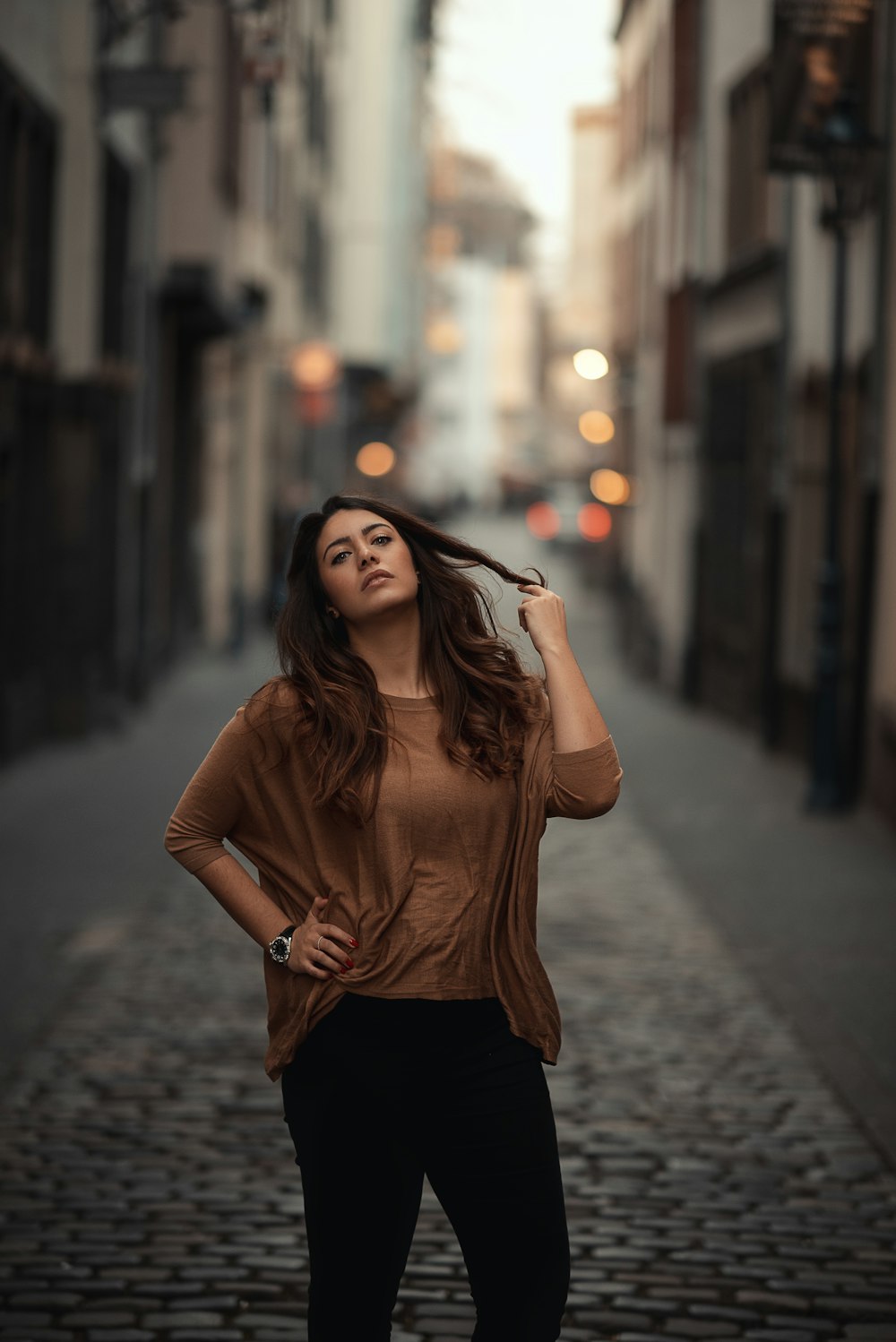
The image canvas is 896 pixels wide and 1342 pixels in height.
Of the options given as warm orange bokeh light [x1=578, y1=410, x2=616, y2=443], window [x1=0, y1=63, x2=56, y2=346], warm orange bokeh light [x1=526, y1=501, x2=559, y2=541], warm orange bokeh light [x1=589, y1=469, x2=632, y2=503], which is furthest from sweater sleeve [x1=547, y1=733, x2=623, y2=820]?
warm orange bokeh light [x1=526, y1=501, x2=559, y2=541]

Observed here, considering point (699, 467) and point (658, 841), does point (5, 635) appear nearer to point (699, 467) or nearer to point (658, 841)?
point (658, 841)

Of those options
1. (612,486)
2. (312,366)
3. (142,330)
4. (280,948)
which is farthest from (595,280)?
(280,948)

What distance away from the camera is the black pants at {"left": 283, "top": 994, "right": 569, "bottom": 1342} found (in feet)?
11.4

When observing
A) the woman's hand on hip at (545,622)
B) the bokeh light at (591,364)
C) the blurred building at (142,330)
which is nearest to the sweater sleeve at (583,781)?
the woman's hand on hip at (545,622)

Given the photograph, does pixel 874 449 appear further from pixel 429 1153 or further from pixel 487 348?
pixel 487 348

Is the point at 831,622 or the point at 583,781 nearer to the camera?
the point at 583,781

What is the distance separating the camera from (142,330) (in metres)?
21.5

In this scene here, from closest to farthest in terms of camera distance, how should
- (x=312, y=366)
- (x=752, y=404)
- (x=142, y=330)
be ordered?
(x=752, y=404)
(x=142, y=330)
(x=312, y=366)

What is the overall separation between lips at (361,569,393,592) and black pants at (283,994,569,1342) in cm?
68

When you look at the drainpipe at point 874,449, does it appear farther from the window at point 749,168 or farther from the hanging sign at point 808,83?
the window at point 749,168

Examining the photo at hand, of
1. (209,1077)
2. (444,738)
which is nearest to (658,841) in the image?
(209,1077)

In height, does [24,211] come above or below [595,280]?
below

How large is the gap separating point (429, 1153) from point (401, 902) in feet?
1.35

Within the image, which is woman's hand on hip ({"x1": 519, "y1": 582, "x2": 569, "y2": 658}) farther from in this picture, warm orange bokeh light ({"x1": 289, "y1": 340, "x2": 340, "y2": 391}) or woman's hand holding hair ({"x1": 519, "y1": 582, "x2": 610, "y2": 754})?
Result: warm orange bokeh light ({"x1": 289, "y1": 340, "x2": 340, "y2": 391})
